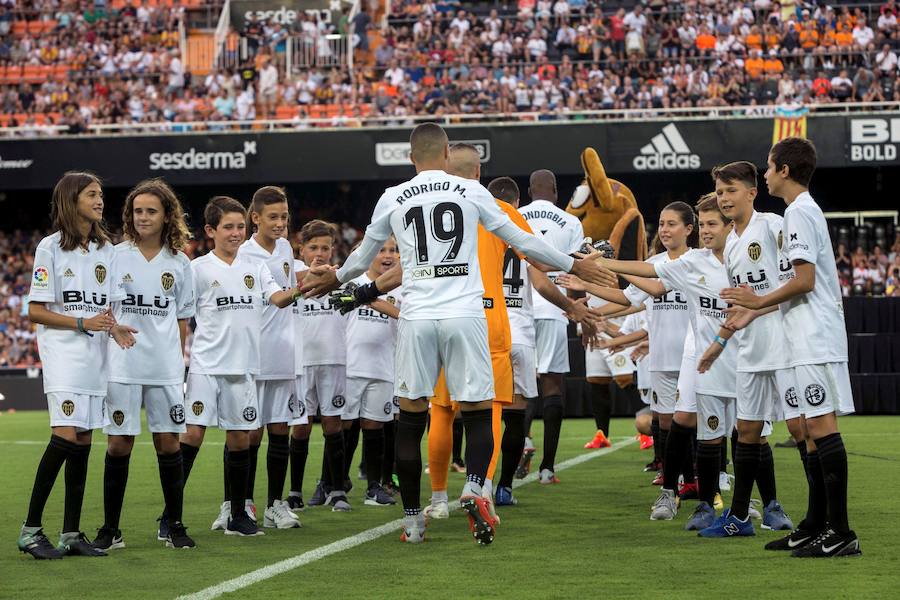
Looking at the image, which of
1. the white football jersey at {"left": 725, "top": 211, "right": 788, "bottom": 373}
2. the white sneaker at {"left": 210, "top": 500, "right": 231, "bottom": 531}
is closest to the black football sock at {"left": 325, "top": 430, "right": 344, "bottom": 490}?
the white sneaker at {"left": 210, "top": 500, "right": 231, "bottom": 531}

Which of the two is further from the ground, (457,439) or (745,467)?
(745,467)

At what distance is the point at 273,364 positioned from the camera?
7789 mm

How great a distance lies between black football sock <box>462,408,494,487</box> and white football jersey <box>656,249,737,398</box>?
1.46m

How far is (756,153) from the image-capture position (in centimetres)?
2506

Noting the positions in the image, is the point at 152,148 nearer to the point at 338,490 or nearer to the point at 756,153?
the point at 756,153

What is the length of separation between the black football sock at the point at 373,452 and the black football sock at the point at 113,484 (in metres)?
2.47

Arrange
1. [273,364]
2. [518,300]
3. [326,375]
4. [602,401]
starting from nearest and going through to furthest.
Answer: [273,364]
[326,375]
[518,300]
[602,401]

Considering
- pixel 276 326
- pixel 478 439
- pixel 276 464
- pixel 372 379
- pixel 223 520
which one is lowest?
pixel 223 520

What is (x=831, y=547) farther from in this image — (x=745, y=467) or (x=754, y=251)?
(x=754, y=251)

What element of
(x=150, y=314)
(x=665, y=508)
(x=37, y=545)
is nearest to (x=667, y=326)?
(x=665, y=508)

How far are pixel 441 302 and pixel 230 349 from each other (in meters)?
1.47

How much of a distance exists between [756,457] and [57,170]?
23156mm

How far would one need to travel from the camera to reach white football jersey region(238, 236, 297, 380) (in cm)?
779

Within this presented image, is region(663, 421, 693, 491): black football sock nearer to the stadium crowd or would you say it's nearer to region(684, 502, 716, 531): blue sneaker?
region(684, 502, 716, 531): blue sneaker
